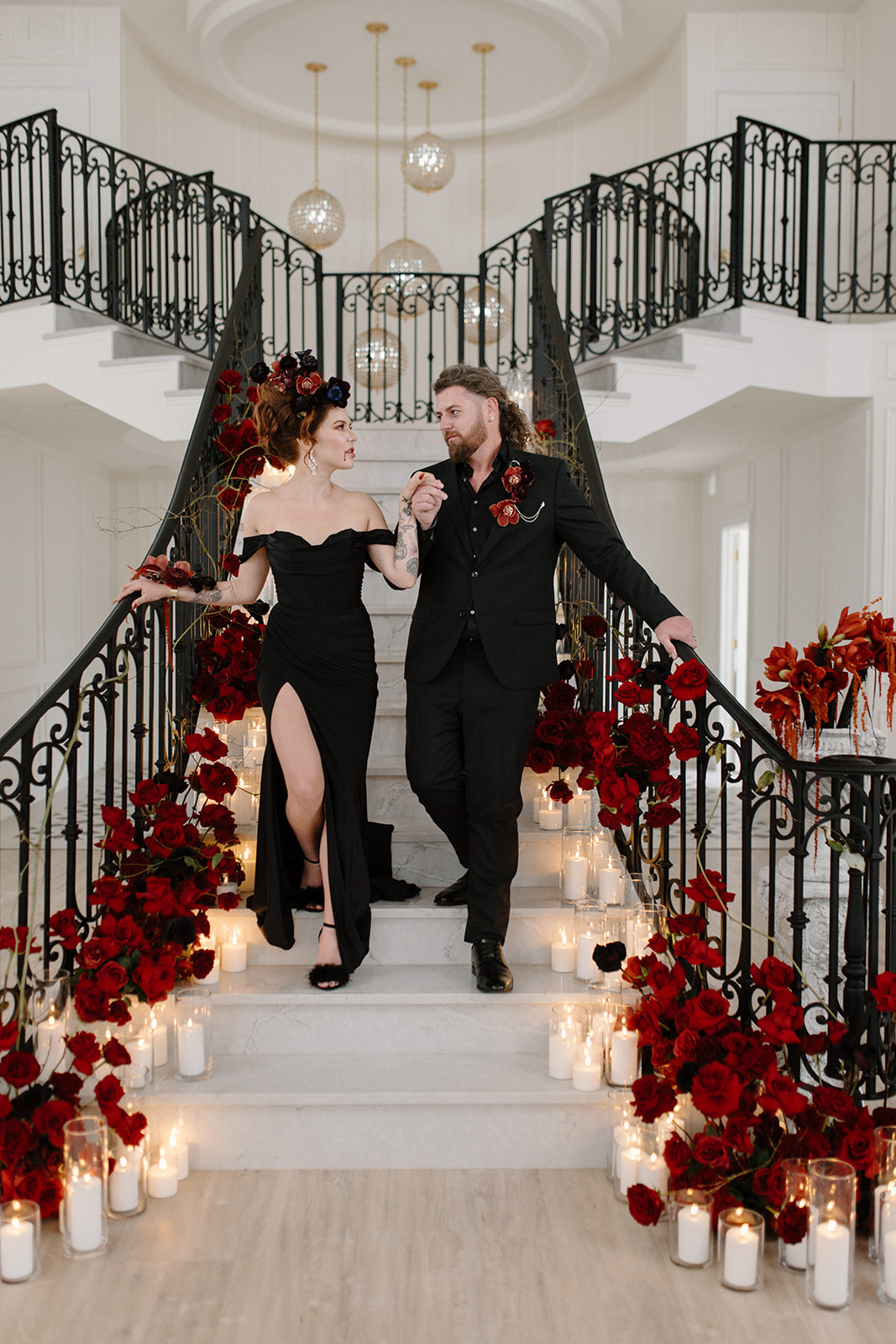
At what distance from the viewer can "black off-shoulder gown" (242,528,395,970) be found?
2939mm

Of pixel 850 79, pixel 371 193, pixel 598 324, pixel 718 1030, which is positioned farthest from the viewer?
pixel 371 193

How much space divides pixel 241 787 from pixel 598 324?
4247mm

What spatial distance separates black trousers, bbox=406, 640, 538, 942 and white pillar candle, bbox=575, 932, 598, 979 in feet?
0.71

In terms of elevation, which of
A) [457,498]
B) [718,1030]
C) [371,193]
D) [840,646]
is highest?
[371,193]

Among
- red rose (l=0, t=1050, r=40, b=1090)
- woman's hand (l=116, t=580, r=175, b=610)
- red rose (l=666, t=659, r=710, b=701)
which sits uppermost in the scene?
woman's hand (l=116, t=580, r=175, b=610)

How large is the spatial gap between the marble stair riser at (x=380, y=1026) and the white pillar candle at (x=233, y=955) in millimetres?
183

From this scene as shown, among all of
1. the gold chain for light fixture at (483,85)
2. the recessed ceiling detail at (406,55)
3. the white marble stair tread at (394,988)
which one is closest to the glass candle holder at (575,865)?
the white marble stair tread at (394,988)

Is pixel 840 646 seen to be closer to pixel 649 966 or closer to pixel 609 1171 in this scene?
pixel 649 966

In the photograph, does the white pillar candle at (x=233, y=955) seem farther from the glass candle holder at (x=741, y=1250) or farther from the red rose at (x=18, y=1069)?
the glass candle holder at (x=741, y=1250)

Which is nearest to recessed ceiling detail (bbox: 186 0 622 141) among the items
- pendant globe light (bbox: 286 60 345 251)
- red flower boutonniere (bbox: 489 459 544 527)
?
pendant globe light (bbox: 286 60 345 251)

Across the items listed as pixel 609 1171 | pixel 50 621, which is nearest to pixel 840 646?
pixel 609 1171

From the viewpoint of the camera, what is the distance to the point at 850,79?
8.39 metres

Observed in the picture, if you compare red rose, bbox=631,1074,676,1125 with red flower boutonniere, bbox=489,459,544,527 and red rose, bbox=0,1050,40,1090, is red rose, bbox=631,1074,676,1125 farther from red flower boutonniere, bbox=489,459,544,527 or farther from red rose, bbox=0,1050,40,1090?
red flower boutonniere, bbox=489,459,544,527

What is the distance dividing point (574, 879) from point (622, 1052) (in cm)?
66
